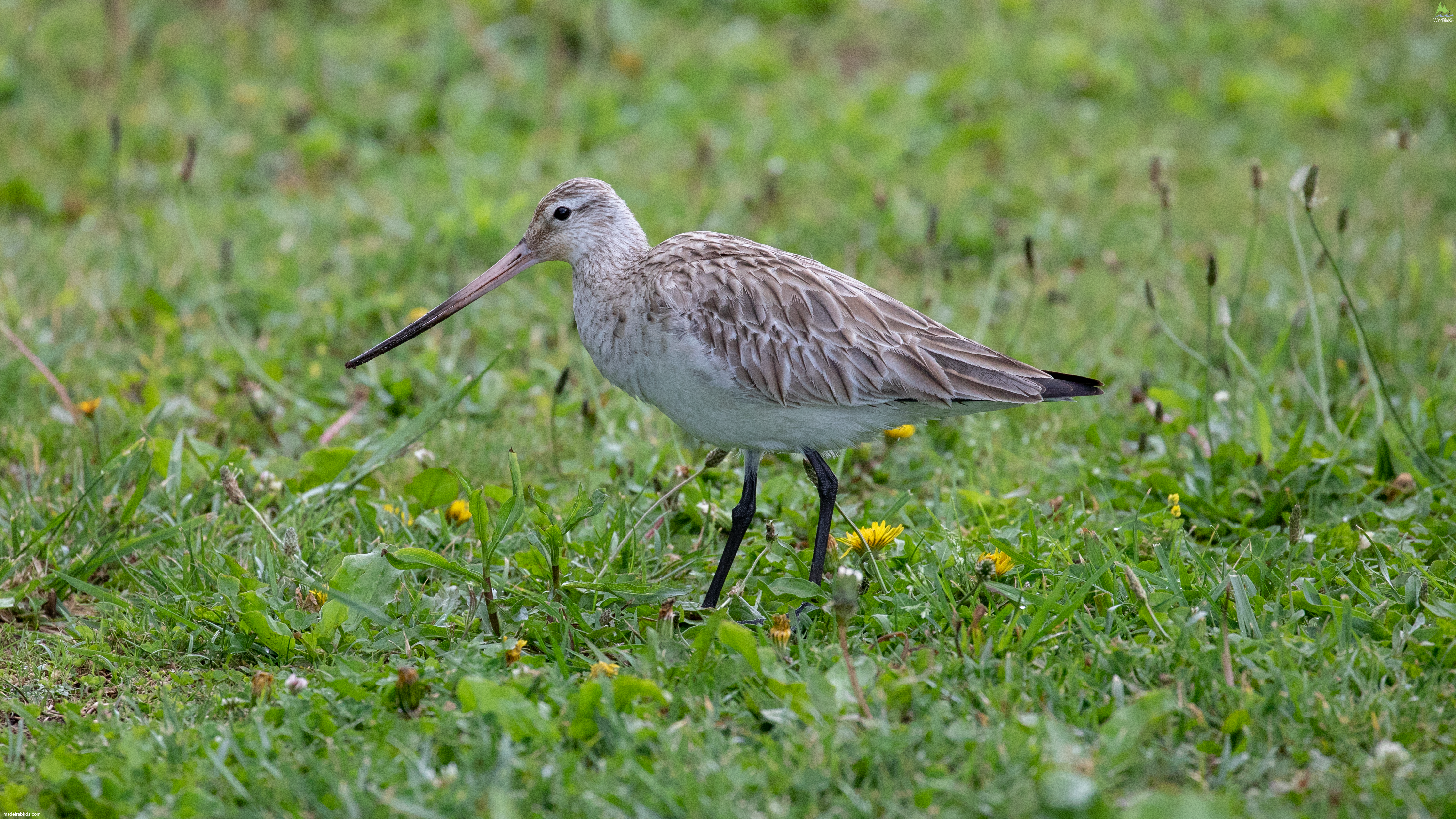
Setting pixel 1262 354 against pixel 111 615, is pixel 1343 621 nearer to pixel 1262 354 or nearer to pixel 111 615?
pixel 1262 354

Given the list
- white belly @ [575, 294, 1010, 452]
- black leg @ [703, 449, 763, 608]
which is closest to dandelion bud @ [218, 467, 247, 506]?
white belly @ [575, 294, 1010, 452]

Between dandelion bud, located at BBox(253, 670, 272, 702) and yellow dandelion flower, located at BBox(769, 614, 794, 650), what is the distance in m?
1.37

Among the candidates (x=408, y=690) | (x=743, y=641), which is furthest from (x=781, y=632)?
(x=408, y=690)

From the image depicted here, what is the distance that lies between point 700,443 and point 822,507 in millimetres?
1241

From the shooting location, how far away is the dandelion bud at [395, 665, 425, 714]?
10.8ft

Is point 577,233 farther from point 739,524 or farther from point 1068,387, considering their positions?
point 1068,387

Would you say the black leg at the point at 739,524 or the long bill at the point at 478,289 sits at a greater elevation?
the long bill at the point at 478,289

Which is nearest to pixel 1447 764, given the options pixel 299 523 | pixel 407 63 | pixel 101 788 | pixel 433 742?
pixel 433 742

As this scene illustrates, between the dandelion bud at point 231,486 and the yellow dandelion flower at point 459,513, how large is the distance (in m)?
0.77

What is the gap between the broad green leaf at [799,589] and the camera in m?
3.83

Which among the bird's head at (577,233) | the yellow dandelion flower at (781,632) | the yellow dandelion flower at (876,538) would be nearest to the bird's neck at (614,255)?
the bird's head at (577,233)

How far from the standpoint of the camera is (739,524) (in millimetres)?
4129

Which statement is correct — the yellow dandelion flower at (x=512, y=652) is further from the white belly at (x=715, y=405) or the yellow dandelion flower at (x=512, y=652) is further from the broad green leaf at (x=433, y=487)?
the broad green leaf at (x=433, y=487)

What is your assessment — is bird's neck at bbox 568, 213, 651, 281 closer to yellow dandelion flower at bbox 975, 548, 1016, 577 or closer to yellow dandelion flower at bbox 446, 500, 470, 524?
yellow dandelion flower at bbox 446, 500, 470, 524
